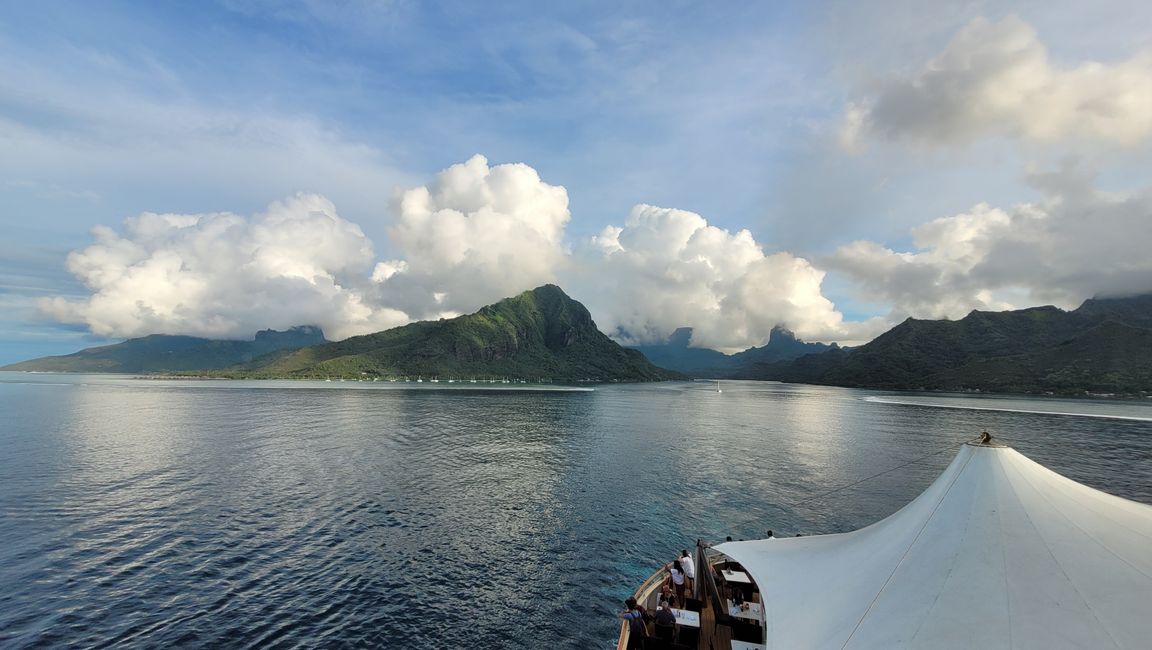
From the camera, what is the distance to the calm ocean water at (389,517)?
1009 inches

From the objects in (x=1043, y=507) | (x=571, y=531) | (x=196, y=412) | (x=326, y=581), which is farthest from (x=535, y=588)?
(x=196, y=412)

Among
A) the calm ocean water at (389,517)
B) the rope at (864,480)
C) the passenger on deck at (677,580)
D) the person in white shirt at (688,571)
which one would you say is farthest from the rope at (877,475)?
the passenger on deck at (677,580)

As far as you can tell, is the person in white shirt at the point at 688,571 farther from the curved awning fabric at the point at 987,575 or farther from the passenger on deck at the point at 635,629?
the curved awning fabric at the point at 987,575

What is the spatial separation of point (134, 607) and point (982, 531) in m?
41.8

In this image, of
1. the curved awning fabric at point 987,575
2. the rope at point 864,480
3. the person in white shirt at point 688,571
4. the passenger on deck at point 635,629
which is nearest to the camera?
the curved awning fabric at point 987,575

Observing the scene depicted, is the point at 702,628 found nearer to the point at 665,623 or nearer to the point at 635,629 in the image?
the point at 665,623

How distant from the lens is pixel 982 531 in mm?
13555

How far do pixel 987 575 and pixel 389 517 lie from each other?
4386 centimetres

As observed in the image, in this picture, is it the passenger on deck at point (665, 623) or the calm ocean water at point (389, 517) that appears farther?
the calm ocean water at point (389, 517)

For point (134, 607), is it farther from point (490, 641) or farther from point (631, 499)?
point (631, 499)

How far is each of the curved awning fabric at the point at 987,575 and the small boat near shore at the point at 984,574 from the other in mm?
29

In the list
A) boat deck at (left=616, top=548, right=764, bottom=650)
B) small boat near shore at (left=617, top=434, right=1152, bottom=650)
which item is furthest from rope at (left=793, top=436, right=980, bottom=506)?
small boat near shore at (left=617, top=434, right=1152, bottom=650)

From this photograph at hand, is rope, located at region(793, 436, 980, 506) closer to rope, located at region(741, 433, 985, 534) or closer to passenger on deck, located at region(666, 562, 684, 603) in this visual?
rope, located at region(741, 433, 985, 534)

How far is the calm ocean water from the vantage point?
25.6 m
